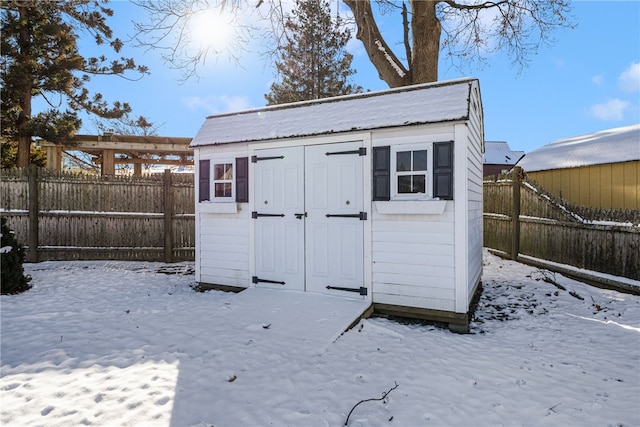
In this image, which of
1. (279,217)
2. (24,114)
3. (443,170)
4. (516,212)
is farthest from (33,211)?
(516,212)

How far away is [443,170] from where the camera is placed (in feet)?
15.1

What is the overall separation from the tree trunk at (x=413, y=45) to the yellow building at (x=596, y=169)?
4.55 metres

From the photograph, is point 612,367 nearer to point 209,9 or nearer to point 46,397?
point 46,397

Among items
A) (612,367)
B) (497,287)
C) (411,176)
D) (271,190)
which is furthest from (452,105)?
(497,287)

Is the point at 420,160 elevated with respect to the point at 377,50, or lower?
lower

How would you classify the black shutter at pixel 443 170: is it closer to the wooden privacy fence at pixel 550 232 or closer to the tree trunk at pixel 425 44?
the wooden privacy fence at pixel 550 232

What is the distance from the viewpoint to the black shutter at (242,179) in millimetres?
5980

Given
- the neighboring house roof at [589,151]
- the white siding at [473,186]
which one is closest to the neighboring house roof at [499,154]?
the neighboring house roof at [589,151]

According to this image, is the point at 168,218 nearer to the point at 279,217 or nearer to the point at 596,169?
the point at 279,217

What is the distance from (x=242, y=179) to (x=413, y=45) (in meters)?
6.37

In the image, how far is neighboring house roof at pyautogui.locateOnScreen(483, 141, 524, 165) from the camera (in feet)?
96.8

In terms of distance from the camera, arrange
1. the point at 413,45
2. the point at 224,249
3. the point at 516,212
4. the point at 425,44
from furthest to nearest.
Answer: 1. the point at 413,45
2. the point at 425,44
3. the point at 516,212
4. the point at 224,249

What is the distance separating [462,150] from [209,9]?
822 centimetres

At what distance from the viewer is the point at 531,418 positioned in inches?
105
